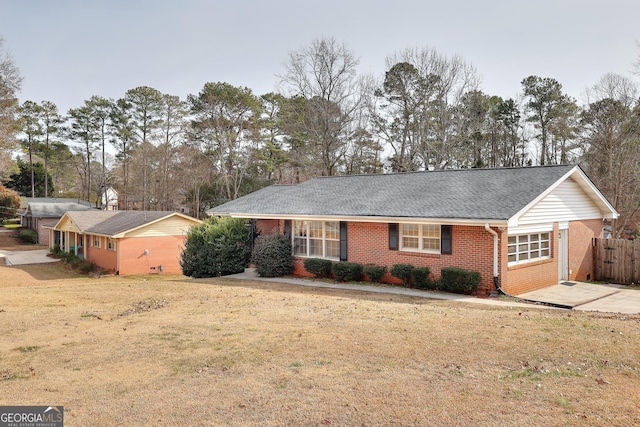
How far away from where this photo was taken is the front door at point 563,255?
17453 millimetres

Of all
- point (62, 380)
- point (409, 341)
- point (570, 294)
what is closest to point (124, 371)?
point (62, 380)

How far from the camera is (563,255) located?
17.7 m

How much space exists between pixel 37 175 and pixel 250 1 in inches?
2279

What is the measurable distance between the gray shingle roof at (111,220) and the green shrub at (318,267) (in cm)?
1392

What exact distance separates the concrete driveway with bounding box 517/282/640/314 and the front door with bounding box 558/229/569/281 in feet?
2.04

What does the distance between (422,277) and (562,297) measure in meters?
4.59

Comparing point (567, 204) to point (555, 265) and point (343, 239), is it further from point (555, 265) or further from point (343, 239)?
point (343, 239)

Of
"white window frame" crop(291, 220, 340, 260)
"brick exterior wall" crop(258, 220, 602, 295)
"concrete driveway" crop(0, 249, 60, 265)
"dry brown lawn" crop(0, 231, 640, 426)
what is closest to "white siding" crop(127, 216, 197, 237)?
"brick exterior wall" crop(258, 220, 602, 295)

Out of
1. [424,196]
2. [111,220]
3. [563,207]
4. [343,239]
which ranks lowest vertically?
[343,239]

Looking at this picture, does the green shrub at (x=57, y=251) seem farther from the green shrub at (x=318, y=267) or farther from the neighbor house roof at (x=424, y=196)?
the green shrub at (x=318, y=267)

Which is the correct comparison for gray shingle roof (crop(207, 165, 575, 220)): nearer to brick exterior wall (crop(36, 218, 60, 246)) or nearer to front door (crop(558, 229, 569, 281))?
front door (crop(558, 229, 569, 281))

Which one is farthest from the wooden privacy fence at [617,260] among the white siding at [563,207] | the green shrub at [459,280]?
the green shrub at [459,280]

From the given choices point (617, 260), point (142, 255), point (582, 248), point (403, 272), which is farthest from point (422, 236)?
point (142, 255)

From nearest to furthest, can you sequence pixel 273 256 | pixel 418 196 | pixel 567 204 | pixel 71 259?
pixel 418 196, pixel 567 204, pixel 273 256, pixel 71 259
